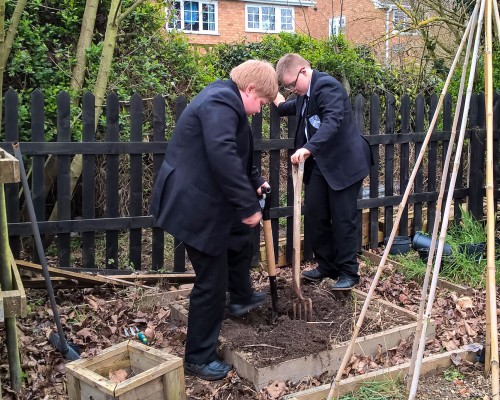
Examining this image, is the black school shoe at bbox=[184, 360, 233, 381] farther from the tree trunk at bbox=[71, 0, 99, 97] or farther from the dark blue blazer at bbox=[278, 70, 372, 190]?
the tree trunk at bbox=[71, 0, 99, 97]

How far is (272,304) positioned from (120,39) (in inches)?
178

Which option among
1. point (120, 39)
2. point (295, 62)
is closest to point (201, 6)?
point (120, 39)

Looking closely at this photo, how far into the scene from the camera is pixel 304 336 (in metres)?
3.59

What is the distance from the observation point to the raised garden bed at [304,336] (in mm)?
3371

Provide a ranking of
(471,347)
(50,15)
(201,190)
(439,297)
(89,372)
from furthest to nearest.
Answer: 1. (50,15)
2. (439,297)
3. (471,347)
4. (201,190)
5. (89,372)

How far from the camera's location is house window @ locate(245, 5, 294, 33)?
78.9ft

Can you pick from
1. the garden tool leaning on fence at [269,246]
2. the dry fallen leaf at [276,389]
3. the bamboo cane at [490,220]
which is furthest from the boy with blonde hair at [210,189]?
the bamboo cane at [490,220]

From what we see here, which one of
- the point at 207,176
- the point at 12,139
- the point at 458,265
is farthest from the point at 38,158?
the point at 458,265

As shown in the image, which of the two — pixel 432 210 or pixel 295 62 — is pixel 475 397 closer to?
pixel 295 62

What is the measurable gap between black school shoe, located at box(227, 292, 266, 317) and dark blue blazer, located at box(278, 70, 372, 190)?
44.5 inches

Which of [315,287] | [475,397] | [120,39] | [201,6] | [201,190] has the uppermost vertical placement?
[201,6]

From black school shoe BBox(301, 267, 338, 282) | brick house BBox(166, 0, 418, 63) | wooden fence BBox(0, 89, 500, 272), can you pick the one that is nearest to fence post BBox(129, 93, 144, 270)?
wooden fence BBox(0, 89, 500, 272)

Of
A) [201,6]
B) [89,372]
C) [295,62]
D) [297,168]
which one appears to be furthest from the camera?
[201,6]

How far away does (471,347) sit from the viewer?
3.76m
